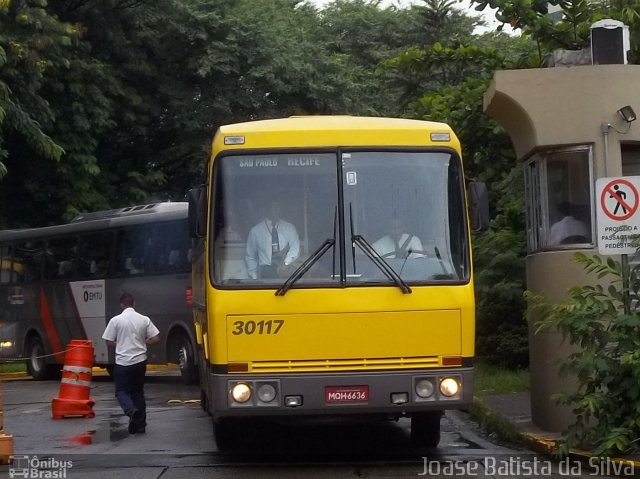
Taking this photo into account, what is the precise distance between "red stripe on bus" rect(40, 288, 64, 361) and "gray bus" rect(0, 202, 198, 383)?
2 cm

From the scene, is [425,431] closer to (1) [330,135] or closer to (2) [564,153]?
(2) [564,153]

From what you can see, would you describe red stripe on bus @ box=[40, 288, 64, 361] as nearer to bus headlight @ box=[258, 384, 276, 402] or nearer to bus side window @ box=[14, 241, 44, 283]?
bus side window @ box=[14, 241, 44, 283]

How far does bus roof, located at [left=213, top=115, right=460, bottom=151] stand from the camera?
1079 centimetres

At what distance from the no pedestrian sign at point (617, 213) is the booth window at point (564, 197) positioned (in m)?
1.25

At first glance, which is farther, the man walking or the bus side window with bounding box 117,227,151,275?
the bus side window with bounding box 117,227,151,275

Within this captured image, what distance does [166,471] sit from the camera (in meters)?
10.8

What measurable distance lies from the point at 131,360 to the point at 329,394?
4314mm

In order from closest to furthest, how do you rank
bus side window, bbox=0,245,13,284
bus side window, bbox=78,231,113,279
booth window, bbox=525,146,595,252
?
booth window, bbox=525,146,595,252 < bus side window, bbox=78,231,113,279 < bus side window, bbox=0,245,13,284

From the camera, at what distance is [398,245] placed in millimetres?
10570

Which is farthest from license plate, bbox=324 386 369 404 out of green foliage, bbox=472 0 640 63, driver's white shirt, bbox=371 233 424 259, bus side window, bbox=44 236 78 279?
bus side window, bbox=44 236 78 279

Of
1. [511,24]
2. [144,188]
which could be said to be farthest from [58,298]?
[511,24]

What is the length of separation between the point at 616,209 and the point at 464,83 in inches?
317

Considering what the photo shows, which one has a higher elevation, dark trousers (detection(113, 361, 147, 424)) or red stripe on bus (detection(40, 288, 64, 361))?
red stripe on bus (detection(40, 288, 64, 361))

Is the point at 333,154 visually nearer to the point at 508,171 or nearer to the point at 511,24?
the point at 511,24
